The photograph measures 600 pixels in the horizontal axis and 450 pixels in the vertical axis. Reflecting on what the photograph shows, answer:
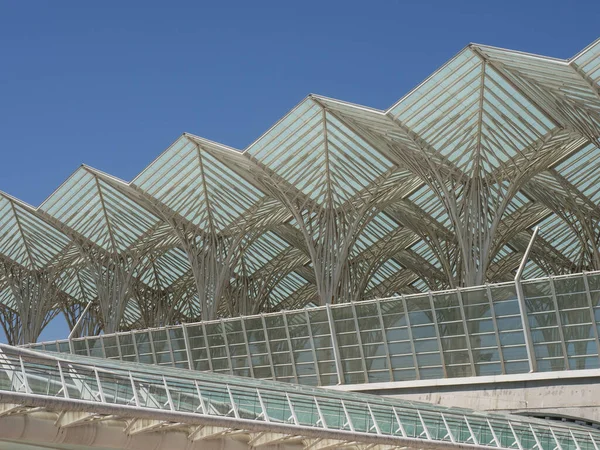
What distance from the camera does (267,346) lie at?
4338cm

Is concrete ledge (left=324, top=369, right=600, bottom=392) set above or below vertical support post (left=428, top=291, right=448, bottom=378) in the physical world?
below

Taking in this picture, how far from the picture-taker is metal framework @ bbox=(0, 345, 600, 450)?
19766mm

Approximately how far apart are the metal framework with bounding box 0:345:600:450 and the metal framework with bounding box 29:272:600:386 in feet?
26.2

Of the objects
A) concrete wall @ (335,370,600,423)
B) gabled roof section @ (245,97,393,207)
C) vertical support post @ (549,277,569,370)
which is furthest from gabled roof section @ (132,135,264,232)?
vertical support post @ (549,277,569,370)

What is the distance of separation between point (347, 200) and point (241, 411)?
28781 mm

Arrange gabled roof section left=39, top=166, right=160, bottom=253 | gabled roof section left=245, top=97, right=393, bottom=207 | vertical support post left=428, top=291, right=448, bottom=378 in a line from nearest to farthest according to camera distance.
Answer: vertical support post left=428, top=291, right=448, bottom=378
gabled roof section left=245, top=97, right=393, bottom=207
gabled roof section left=39, top=166, right=160, bottom=253

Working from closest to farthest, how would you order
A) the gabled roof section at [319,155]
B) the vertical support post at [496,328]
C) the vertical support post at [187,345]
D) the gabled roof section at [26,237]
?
the vertical support post at [496,328], the gabled roof section at [319,155], the vertical support post at [187,345], the gabled roof section at [26,237]

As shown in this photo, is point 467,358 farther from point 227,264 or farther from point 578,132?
point 227,264

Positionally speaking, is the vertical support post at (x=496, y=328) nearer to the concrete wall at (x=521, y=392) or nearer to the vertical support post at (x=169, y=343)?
the concrete wall at (x=521, y=392)

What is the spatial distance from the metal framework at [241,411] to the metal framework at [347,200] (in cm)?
1134

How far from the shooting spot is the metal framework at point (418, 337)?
3569 cm

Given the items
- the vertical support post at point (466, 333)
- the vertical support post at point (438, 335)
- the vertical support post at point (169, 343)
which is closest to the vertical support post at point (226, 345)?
the vertical support post at point (169, 343)

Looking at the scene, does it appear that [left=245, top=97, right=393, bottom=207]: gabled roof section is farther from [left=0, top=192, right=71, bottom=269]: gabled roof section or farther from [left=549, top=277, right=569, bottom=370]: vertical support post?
[left=0, top=192, right=71, bottom=269]: gabled roof section

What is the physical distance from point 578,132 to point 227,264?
24.4 metres
